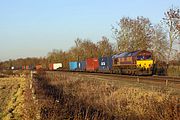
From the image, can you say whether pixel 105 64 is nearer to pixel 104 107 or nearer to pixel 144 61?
pixel 144 61

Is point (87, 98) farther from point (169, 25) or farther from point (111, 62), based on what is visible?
point (169, 25)

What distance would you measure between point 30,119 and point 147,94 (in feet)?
27.6

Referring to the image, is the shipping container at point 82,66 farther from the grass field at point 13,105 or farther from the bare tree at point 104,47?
the grass field at point 13,105

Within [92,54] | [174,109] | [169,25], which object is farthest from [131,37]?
[174,109]

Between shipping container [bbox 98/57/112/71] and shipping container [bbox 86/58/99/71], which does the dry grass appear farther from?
shipping container [bbox 86/58/99/71]

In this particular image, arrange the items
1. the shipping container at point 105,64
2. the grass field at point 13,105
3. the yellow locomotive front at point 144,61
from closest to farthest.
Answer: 1. the grass field at point 13,105
2. the yellow locomotive front at point 144,61
3. the shipping container at point 105,64

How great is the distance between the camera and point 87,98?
2208 centimetres

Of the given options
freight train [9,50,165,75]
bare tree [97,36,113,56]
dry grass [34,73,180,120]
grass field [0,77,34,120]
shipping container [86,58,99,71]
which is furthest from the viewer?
bare tree [97,36,113,56]

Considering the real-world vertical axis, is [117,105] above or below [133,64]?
below

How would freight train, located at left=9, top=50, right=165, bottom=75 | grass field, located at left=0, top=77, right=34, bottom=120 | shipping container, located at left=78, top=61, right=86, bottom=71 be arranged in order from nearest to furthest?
grass field, located at left=0, top=77, right=34, bottom=120, freight train, located at left=9, top=50, right=165, bottom=75, shipping container, located at left=78, top=61, right=86, bottom=71

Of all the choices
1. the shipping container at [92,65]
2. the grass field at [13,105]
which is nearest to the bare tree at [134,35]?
the shipping container at [92,65]

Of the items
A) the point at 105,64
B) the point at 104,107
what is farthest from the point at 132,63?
the point at 104,107

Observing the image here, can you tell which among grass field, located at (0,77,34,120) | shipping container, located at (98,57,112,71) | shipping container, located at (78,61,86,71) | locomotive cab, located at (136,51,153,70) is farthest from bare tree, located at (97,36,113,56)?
grass field, located at (0,77,34,120)

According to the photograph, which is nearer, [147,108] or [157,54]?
[147,108]
